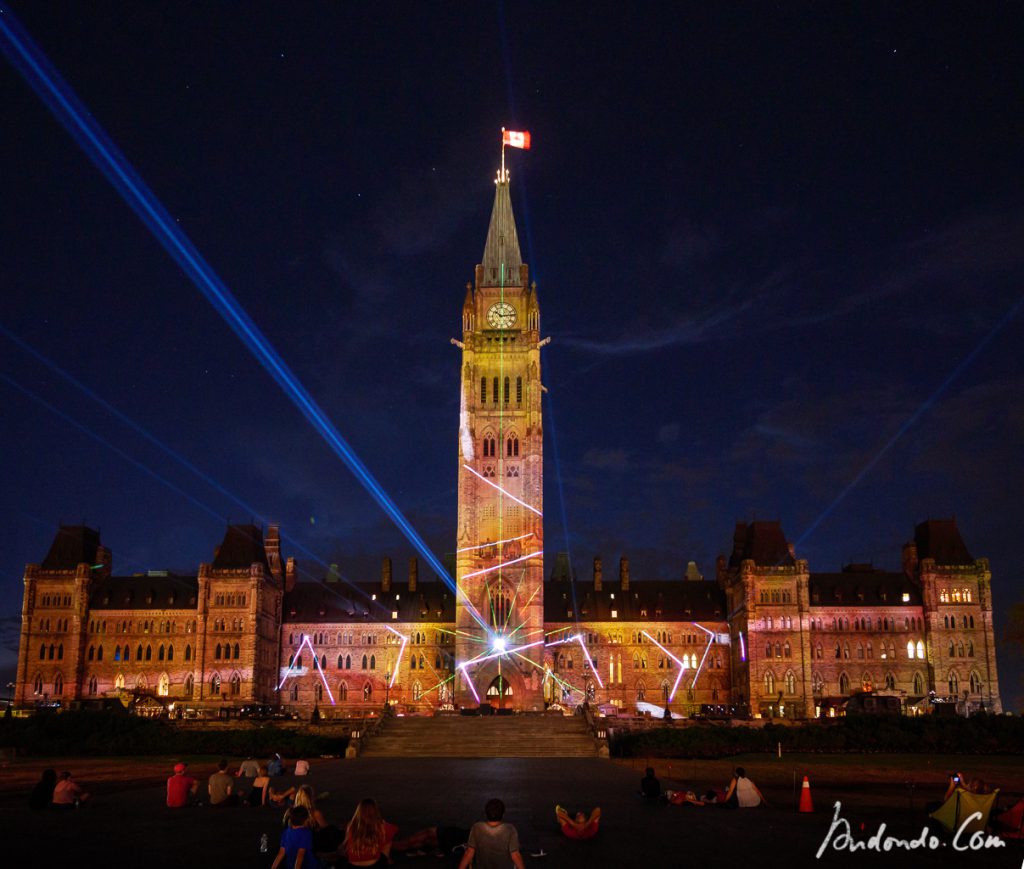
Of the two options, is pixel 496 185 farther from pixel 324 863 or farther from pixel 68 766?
pixel 324 863

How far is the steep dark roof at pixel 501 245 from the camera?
118 meters

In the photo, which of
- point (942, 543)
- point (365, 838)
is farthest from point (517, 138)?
point (365, 838)

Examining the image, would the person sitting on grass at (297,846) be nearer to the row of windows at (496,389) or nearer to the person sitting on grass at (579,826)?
the person sitting on grass at (579,826)

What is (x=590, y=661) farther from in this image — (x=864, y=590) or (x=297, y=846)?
(x=297, y=846)

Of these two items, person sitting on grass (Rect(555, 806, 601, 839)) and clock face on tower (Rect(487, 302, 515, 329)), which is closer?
person sitting on grass (Rect(555, 806, 601, 839))

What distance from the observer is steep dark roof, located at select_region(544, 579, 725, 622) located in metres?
117

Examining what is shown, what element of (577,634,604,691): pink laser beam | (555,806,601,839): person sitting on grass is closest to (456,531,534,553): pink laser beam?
(577,634,604,691): pink laser beam

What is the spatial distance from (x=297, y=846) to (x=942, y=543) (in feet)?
346

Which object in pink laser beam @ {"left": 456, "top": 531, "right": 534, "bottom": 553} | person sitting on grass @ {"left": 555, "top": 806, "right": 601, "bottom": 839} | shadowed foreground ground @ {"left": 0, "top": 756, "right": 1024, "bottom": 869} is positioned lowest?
shadowed foreground ground @ {"left": 0, "top": 756, "right": 1024, "bottom": 869}

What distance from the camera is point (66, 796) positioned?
27766mm

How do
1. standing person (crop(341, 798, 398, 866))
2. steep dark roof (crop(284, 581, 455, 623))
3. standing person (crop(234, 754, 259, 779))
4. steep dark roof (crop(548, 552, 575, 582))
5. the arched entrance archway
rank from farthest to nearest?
steep dark roof (crop(548, 552, 575, 582)) < steep dark roof (crop(284, 581, 455, 623)) < the arched entrance archway < standing person (crop(234, 754, 259, 779)) < standing person (crop(341, 798, 398, 866))

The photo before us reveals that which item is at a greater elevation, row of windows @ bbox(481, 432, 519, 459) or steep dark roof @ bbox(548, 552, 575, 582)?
row of windows @ bbox(481, 432, 519, 459)

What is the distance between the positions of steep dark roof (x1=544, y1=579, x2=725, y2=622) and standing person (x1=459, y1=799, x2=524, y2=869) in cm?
10084

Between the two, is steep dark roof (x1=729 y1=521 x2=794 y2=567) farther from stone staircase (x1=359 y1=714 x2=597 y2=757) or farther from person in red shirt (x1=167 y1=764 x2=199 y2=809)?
person in red shirt (x1=167 y1=764 x2=199 y2=809)
